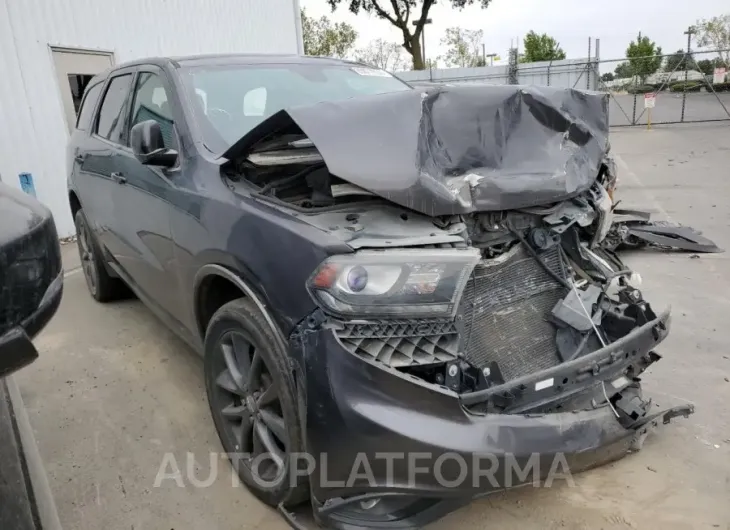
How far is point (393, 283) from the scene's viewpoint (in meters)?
1.75

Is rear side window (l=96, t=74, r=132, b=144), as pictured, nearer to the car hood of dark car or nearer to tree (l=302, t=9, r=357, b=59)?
the car hood of dark car

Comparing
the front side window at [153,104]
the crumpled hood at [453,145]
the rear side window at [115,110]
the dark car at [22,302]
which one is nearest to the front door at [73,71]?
the rear side window at [115,110]

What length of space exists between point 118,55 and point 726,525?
8.71 m

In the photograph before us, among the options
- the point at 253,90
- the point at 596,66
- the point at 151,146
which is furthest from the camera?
the point at 596,66

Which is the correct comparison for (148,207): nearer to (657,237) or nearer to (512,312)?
(512,312)

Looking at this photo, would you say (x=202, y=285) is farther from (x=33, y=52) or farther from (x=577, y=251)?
(x=33, y=52)

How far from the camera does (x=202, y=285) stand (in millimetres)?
2486

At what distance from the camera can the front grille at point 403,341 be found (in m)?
1.73

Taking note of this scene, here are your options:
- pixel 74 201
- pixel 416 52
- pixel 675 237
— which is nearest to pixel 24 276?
pixel 74 201

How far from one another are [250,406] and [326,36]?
35955 mm

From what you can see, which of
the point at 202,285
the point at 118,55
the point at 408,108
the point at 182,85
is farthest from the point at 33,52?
the point at 408,108

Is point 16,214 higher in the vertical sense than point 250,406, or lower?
higher

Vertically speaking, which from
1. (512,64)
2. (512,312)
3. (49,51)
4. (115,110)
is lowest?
(512,312)

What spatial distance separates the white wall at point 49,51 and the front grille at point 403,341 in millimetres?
6580
